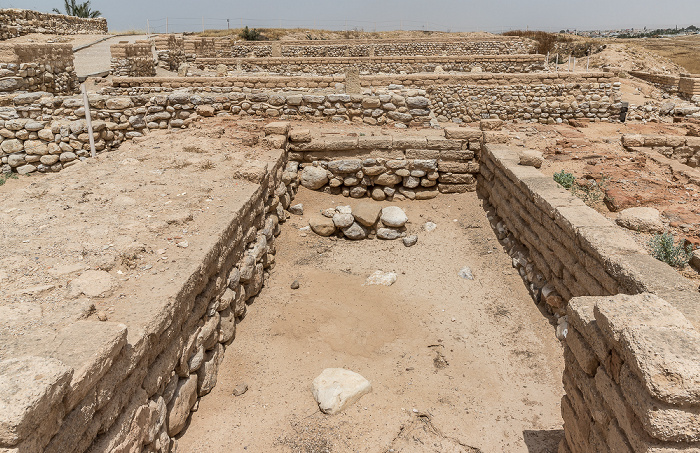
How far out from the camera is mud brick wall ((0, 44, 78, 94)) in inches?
471

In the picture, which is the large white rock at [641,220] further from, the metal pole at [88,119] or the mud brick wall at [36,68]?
the mud brick wall at [36,68]

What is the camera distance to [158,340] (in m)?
2.91

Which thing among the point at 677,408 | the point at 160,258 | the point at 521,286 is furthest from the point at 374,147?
the point at 677,408

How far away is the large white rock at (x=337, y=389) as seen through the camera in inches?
146

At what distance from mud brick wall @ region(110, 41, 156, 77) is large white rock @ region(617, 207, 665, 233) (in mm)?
17137

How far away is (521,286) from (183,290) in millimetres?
4219

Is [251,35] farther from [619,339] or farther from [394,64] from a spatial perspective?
[619,339]

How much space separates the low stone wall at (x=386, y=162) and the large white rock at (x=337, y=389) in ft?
15.0

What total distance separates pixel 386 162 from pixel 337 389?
5.00 meters

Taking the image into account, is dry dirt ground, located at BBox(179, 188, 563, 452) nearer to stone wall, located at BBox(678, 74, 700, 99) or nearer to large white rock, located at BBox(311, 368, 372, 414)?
large white rock, located at BBox(311, 368, 372, 414)

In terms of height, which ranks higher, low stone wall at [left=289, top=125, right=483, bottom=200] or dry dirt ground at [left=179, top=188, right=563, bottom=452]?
low stone wall at [left=289, top=125, right=483, bottom=200]

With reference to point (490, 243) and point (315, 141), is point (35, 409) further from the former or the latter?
point (315, 141)

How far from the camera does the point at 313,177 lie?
8062 millimetres

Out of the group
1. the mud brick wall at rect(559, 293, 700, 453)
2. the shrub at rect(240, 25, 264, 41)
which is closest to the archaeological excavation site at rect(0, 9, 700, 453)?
the mud brick wall at rect(559, 293, 700, 453)
